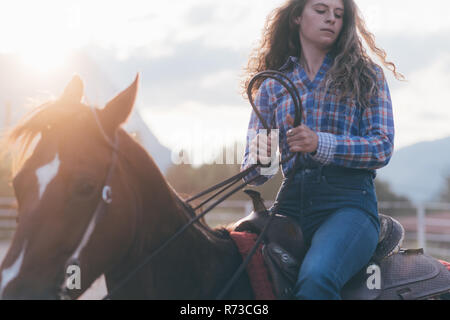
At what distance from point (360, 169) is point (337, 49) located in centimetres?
77

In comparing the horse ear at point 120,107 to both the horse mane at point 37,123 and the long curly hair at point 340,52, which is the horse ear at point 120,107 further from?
the long curly hair at point 340,52

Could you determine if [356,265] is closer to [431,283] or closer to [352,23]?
[431,283]

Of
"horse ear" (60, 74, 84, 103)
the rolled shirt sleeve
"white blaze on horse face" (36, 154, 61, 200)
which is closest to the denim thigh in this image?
the rolled shirt sleeve

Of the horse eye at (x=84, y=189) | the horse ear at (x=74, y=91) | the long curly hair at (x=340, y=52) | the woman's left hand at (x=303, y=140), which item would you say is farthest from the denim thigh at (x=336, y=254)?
the horse ear at (x=74, y=91)

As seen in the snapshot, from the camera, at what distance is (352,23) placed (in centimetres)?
274

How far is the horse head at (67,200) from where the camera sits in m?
1.66

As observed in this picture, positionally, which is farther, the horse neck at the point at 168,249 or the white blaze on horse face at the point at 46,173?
the horse neck at the point at 168,249

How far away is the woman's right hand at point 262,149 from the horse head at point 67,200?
81 centimetres

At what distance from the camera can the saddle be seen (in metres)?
2.19

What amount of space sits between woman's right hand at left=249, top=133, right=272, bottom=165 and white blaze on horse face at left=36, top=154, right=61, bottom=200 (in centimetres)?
114

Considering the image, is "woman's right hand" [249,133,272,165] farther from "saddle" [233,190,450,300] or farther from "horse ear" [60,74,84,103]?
"horse ear" [60,74,84,103]

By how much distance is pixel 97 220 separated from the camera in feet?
5.86

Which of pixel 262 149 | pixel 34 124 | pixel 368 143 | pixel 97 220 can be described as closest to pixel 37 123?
pixel 34 124
